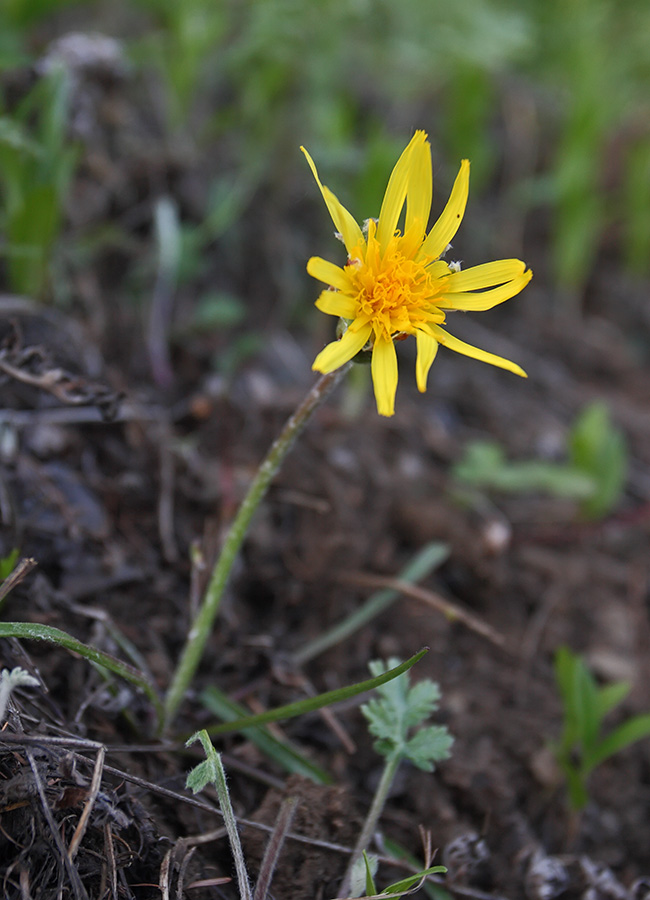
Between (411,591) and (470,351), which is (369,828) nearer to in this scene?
(411,591)

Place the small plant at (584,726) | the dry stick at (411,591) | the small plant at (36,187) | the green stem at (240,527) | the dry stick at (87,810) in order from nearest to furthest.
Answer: the dry stick at (87,810)
the green stem at (240,527)
the small plant at (584,726)
the dry stick at (411,591)
the small plant at (36,187)

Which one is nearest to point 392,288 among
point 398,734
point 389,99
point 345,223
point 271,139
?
point 345,223

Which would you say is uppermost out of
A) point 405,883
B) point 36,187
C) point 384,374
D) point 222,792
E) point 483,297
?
point 36,187

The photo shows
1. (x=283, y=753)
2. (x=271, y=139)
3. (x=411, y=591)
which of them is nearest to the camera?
(x=283, y=753)

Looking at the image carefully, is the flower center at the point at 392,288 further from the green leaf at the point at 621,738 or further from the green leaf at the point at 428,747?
the green leaf at the point at 621,738

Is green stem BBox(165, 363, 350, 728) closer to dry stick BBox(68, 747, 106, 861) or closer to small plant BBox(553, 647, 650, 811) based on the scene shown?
dry stick BBox(68, 747, 106, 861)

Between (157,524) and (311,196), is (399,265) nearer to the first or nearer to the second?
(157,524)

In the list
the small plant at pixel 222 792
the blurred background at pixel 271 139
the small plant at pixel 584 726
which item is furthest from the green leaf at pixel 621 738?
the blurred background at pixel 271 139

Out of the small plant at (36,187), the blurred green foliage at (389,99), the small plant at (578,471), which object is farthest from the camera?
the blurred green foliage at (389,99)

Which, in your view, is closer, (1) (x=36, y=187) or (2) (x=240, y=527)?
(2) (x=240, y=527)
